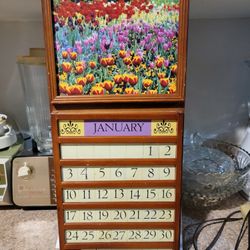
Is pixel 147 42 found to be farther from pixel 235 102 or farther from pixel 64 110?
pixel 235 102

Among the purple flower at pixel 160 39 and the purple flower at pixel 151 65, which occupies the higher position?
the purple flower at pixel 160 39

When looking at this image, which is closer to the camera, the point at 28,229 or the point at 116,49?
the point at 116,49

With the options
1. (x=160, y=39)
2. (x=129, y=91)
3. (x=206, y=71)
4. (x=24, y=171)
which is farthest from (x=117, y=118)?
(x=206, y=71)

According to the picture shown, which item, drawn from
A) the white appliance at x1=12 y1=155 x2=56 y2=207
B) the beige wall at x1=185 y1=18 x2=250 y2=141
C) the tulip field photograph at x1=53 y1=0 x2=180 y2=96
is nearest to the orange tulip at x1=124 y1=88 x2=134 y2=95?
the tulip field photograph at x1=53 y1=0 x2=180 y2=96

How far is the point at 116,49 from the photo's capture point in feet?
1.96

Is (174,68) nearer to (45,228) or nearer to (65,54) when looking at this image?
(65,54)

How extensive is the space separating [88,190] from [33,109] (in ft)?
1.40

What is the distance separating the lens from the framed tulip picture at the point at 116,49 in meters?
0.58

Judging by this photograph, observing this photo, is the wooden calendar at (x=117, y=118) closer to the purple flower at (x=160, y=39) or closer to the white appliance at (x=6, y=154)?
the purple flower at (x=160, y=39)

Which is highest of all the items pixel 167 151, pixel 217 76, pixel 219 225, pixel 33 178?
pixel 217 76

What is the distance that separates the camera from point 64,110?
0.64 metres

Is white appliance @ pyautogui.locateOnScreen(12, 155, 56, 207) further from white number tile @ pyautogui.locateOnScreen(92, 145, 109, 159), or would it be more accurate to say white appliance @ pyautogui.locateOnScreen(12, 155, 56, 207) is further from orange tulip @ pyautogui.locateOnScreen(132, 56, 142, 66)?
orange tulip @ pyautogui.locateOnScreen(132, 56, 142, 66)

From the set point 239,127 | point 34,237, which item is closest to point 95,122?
point 34,237

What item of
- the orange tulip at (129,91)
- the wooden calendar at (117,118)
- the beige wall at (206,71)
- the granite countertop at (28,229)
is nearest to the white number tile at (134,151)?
the wooden calendar at (117,118)
